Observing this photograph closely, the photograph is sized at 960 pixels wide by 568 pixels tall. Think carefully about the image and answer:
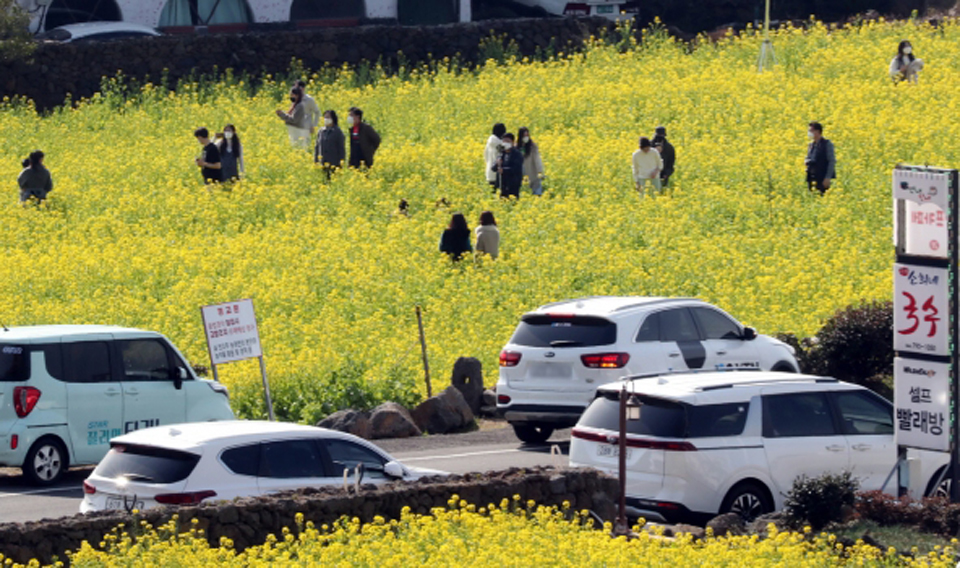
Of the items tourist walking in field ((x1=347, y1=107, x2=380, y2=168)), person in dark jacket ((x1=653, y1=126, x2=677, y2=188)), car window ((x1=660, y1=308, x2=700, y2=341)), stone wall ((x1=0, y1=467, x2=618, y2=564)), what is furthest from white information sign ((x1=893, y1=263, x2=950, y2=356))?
tourist walking in field ((x1=347, y1=107, x2=380, y2=168))

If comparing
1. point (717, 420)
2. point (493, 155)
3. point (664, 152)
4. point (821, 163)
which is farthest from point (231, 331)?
point (821, 163)

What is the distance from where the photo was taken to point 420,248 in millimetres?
27484

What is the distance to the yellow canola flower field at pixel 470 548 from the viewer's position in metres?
10.6

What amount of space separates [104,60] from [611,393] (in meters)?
30.5

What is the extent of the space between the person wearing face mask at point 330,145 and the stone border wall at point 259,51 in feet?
36.6

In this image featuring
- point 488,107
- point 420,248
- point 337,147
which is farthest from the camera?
point 488,107

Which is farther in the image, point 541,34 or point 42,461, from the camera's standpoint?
A: point 541,34

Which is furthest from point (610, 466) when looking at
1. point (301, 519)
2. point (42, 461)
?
point (42, 461)

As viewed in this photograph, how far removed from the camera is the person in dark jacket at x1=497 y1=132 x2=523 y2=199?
30297 mm

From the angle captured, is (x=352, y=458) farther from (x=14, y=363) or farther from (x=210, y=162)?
(x=210, y=162)

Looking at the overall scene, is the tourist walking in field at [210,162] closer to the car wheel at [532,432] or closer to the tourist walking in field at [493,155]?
the tourist walking in field at [493,155]

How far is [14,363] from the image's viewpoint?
16.6 m

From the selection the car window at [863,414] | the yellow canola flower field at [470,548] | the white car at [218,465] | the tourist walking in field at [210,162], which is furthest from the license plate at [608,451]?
the tourist walking in field at [210,162]

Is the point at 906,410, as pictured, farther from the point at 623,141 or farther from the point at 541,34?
the point at 541,34
